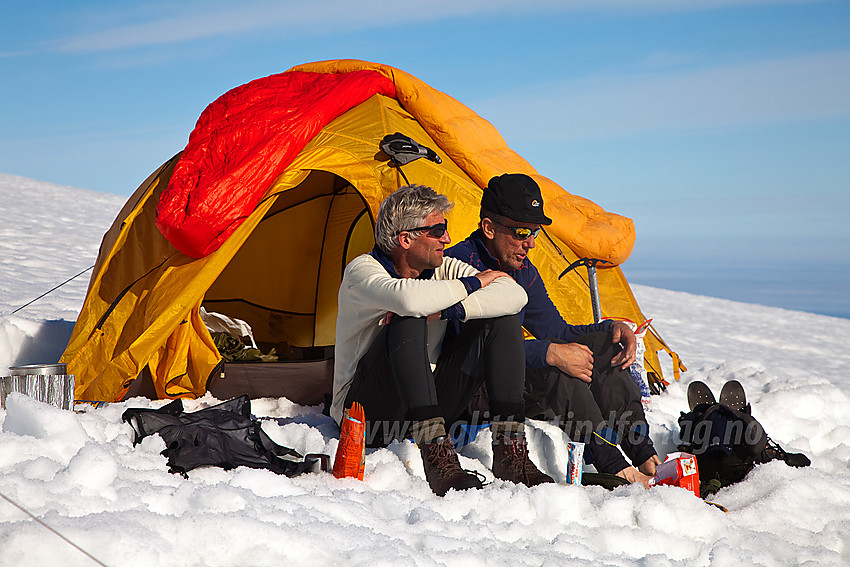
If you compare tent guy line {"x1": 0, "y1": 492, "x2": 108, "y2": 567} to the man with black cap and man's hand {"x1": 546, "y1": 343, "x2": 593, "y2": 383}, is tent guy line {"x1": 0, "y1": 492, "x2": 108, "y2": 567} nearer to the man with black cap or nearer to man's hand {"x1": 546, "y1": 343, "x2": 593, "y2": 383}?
the man with black cap

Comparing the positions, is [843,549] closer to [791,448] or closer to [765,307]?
[791,448]

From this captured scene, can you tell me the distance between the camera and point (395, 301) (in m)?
A: 2.78

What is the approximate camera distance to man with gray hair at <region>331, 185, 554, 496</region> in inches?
108

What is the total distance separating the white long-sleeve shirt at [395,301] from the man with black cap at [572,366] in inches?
7.5

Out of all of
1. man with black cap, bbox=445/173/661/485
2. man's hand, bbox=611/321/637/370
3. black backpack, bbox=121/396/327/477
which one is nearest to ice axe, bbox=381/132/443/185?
man with black cap, bbox=445/173/661/485

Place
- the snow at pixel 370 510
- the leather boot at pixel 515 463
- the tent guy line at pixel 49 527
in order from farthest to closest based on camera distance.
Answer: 1. the leather boot at pixel 515 463
2. the snow at pixel 370 510
3. the tent guy line at pixel 49 527

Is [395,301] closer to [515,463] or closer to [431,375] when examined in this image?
[431,375]

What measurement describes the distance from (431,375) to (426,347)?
0.34ft

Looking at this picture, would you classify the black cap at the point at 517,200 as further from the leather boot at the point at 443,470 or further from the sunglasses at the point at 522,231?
the leather boot at the point at 443,470

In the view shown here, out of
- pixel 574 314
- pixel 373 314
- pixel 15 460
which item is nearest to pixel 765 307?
pixel 574 314

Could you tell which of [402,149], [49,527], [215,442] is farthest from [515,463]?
[402,149]

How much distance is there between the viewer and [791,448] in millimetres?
3631

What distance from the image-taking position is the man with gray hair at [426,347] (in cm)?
275

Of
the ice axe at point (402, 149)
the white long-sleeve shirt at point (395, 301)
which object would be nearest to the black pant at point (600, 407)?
the white long-sleeve shirt at point (395, 301)
